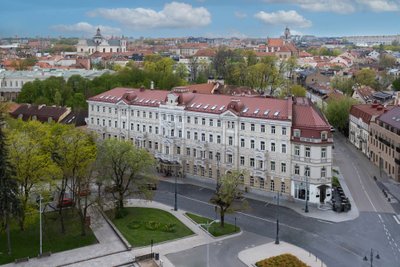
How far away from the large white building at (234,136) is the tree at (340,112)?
127ft

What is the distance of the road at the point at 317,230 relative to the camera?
47.1 meters

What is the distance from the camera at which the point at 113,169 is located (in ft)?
192

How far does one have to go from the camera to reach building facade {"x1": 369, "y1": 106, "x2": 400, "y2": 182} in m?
75.1

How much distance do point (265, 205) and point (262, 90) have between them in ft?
246

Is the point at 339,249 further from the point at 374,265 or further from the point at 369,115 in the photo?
the point at 369,115

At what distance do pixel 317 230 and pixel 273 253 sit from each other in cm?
873

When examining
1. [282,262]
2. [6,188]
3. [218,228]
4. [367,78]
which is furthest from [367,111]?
[6,188]

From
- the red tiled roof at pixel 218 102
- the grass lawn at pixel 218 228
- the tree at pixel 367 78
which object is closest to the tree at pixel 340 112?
the red tiled roof at pixel 218 102

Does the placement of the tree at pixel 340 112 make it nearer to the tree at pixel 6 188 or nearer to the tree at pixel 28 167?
the tree at pixel 28 167

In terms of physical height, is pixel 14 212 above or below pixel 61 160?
below

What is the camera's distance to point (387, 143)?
78938 millimetres

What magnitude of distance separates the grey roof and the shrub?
37845mm

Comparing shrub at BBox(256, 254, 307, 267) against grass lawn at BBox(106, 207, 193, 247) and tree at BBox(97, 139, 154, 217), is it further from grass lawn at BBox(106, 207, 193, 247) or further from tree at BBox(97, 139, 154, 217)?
tree at BBox(97, 139, 154, 217)

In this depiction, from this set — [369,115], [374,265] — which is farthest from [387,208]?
[369,115]
